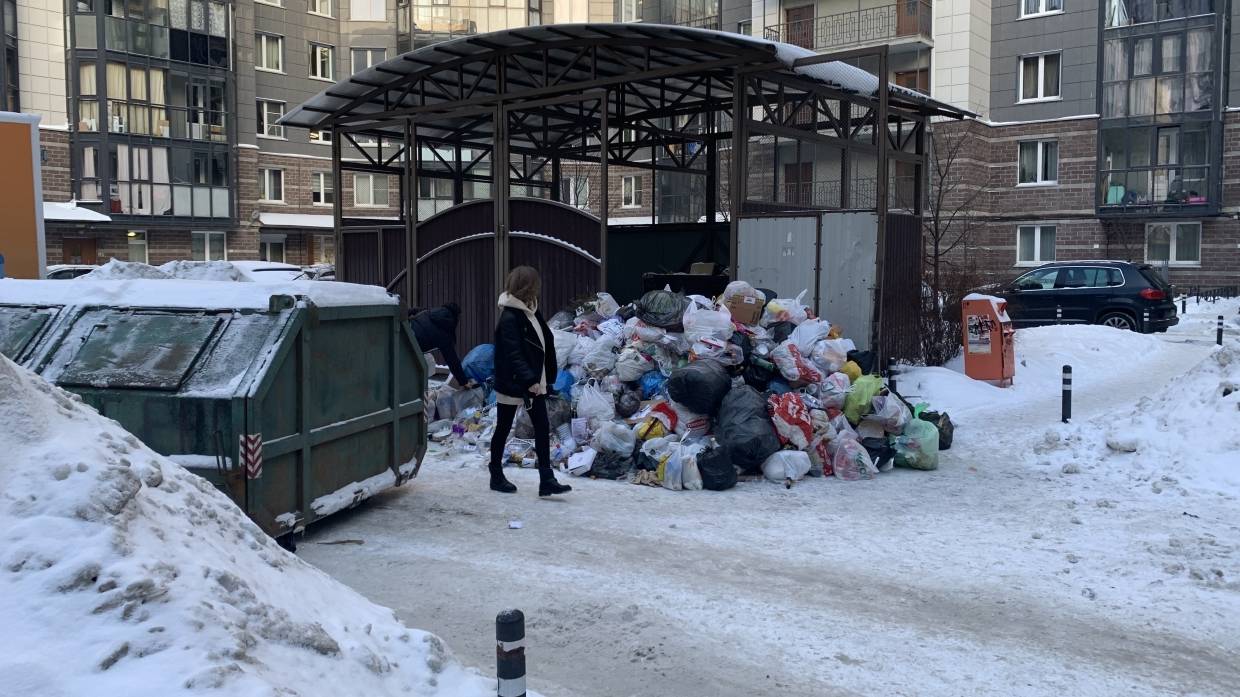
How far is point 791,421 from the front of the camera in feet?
28.6

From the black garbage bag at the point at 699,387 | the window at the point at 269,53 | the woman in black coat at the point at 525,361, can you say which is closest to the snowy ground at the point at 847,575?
the woman in black coat at the point at 525,361

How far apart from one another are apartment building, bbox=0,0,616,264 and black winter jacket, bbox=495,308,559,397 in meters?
24.5

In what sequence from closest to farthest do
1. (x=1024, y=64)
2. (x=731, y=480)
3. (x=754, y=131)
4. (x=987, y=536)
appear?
(x=987, y=536) < (x=731, y=480) < (x=754, y=131) < (x=1024, y=64)

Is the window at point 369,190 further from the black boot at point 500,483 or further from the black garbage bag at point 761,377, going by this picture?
the black boot at point 500,483

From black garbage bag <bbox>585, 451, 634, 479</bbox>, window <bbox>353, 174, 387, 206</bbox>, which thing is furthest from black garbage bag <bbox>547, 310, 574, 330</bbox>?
window <bbox>353, 174, 387, 206</bbox>

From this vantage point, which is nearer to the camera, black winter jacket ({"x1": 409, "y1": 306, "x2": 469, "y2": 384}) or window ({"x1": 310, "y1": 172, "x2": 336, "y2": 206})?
black winter jacket ({"x1": 409, "y1": 306, "x2": 469, "y2": 384})

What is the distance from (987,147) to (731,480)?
3018 cm

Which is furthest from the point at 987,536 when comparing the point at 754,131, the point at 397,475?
the point at 754,131

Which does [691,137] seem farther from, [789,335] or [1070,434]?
[1070,434]

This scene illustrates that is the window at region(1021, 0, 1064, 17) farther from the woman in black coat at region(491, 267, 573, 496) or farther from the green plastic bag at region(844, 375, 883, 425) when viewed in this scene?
the woman in black coat at region(491, 267, 573, 496)

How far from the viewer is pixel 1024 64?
34.3 m

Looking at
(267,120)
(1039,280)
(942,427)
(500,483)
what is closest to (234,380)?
(500,483)

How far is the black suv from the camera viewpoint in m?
19.8

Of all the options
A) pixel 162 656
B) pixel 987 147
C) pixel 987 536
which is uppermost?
pixel 987 147
